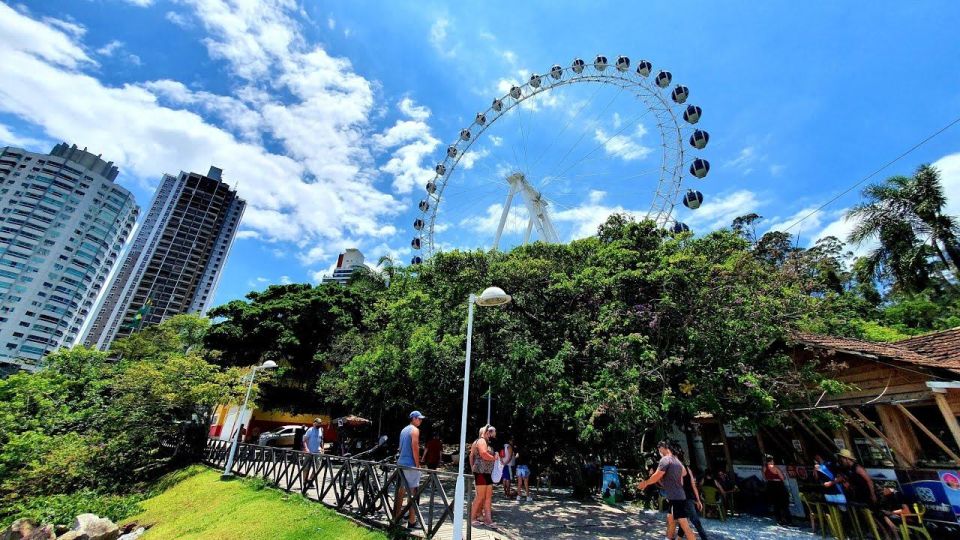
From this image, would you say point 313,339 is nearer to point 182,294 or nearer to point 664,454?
point 664,454

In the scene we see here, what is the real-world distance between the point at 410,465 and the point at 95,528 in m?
11.3

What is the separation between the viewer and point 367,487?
26.5 ft

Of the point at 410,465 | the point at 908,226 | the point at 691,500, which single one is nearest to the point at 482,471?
the point at 410,465

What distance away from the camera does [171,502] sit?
44.1 ft

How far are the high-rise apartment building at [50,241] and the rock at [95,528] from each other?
76.2 m

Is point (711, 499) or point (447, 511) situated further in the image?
point (711, 499)

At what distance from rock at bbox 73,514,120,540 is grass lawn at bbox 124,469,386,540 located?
0.70 meters

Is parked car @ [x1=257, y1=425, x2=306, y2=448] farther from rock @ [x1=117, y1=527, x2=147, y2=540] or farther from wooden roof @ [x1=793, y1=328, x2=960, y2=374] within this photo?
wooden roof @ [x1=793, y1=328, x2=960, y2=374]

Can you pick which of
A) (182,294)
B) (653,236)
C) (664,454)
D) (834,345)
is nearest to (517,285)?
(653,236)

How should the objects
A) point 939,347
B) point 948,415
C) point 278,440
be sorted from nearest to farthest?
point 948,415
point 939,347
point 278,440

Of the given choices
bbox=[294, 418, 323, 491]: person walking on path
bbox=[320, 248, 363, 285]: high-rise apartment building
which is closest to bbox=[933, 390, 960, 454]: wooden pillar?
bbox=[294, 418, 323, 491]: person walking on path

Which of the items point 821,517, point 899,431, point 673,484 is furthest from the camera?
point 899,431

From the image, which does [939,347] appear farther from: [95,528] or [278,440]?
[278,440]

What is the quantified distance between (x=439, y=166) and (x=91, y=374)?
21.9 metres
